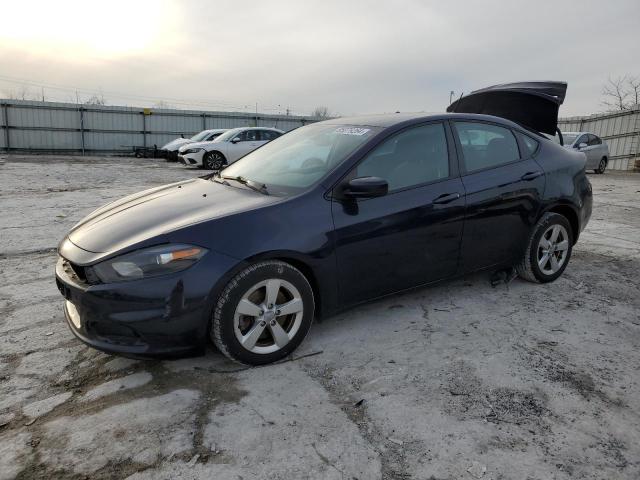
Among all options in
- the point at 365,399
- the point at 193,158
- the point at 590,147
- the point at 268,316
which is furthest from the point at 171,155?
the point at 365,399

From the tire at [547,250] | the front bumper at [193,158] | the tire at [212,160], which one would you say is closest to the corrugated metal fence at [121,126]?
the front bumper at [193,158]

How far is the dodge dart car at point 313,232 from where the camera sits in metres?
2.67

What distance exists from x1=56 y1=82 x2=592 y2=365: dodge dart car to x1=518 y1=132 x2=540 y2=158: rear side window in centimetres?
1

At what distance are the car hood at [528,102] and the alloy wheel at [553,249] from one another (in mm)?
1295

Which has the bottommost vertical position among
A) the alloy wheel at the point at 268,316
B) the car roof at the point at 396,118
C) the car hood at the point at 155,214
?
the alloy wheel at the point at 268,316

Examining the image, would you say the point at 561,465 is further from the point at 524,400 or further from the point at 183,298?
the point at 183,298

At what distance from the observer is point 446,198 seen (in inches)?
140

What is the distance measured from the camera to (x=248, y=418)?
2.43 m

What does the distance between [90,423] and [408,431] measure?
1554 millimetres

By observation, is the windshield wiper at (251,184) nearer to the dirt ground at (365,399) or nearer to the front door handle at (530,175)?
the dirt ground at (365,399)

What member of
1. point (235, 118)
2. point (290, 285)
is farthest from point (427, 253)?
point (235, 118)

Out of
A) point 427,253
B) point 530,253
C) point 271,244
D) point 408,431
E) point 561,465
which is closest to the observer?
point 561,465

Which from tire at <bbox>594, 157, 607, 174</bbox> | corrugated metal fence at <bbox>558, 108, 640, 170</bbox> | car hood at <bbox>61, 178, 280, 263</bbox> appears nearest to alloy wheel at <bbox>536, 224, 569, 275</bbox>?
car hood at <bbox>61, 178, 280, 263</bbox>

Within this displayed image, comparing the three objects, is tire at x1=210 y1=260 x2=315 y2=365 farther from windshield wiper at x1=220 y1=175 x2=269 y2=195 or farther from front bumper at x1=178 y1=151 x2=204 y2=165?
front bumper at x1=178 y1=151 x2=204 y2=165
